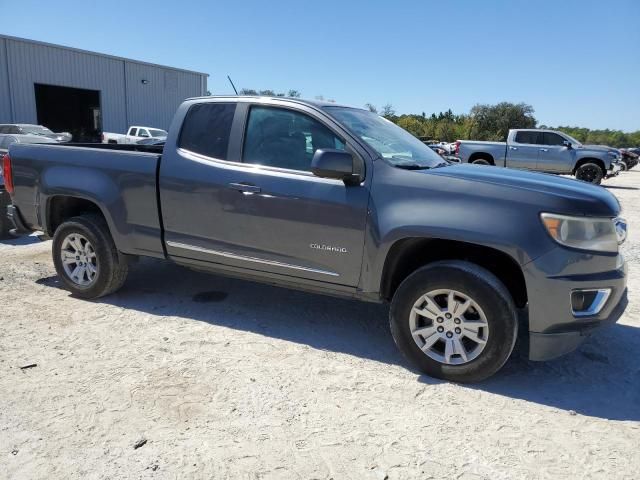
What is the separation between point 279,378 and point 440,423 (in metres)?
1.09

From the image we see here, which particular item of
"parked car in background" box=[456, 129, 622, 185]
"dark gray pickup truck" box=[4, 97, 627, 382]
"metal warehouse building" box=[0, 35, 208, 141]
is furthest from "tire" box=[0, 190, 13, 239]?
"metal warehouse building" box=[0, 35, 208, 141]

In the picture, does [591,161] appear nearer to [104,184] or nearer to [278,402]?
[104,184]

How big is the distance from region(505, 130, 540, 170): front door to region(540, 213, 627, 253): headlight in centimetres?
1529

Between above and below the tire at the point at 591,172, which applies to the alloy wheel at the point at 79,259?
below

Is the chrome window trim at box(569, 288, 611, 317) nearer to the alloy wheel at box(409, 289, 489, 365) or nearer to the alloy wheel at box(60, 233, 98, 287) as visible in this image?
the alloy wheel at box(409, 289, 489, 365)

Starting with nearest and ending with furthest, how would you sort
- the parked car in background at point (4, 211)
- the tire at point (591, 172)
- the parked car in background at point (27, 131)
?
the parked car in background at point (4, 211)
the tire at point (591, 172)
the parked car in background at point (27, 131)

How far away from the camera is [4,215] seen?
23.3ft

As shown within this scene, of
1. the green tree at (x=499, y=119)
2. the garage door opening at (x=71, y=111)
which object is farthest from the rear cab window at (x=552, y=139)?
the green tree at (x=499, y=119)

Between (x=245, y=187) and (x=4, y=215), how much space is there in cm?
494

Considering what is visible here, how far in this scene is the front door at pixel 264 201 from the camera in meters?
3.69

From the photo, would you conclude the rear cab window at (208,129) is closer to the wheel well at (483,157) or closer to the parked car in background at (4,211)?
the parked car in background at (4,211)

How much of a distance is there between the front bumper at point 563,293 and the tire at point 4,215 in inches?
270

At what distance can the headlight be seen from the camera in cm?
311

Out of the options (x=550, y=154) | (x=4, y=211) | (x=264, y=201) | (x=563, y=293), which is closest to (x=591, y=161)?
(x=550, y=154)
